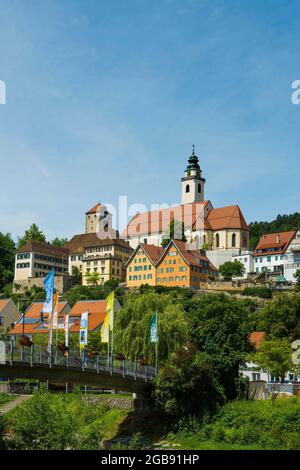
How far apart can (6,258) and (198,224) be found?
40134 mm

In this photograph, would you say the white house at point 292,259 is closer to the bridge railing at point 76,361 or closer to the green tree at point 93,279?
the green tree at point 93,279

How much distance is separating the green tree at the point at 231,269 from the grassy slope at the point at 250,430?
231ft

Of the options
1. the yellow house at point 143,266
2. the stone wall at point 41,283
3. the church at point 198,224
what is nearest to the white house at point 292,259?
the church at point 198,224

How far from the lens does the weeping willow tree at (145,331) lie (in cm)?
5959

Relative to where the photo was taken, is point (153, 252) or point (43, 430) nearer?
point (43, 430)

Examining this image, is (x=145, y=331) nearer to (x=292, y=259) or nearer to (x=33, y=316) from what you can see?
(x=33, y=316)

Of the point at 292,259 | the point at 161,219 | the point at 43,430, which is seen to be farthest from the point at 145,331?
the point at 161,219

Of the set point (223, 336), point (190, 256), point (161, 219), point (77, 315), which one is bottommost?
point (223, 336)

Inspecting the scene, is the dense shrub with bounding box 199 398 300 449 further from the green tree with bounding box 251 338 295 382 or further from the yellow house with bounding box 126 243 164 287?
the yellow house with bounding box 126 243 164 287

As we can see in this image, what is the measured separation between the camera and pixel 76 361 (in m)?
45.5

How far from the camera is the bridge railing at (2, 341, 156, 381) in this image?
40688 mm

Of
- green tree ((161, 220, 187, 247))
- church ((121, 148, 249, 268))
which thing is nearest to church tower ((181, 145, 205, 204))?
church ((121, 148, 249, 268))
